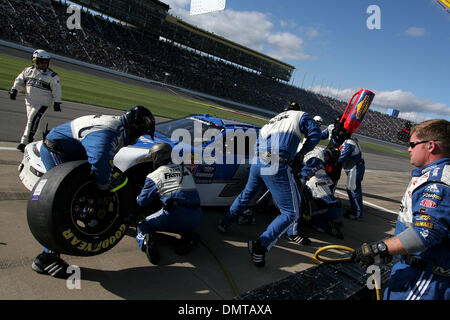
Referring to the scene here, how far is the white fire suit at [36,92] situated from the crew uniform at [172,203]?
348 cm

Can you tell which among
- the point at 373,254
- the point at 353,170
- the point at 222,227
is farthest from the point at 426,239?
the point at 353,170

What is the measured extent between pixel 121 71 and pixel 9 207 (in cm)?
3974

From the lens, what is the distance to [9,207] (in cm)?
350

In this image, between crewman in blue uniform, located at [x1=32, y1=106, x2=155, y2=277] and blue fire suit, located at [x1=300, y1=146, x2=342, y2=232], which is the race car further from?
blue fire suit, located at [x1=300, y1=146, x2=342, y2=232]

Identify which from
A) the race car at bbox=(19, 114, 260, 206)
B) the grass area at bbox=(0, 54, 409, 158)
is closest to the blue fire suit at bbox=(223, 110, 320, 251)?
the race car at bbox=(19, 114, 260, 206)

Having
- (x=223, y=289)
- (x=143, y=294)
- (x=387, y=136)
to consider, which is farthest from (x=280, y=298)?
(x=387, y=136)

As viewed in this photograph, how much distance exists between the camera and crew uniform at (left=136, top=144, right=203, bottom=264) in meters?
3.36

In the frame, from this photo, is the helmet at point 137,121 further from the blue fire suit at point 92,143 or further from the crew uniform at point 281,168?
the crew uniform at point 281,168

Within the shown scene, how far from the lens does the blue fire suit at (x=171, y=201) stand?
3.36 metres

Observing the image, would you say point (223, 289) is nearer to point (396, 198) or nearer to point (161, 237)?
point (161, 237)

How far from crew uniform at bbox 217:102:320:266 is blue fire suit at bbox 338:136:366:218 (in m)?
2.36

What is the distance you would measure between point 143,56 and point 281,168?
4823 centimetres

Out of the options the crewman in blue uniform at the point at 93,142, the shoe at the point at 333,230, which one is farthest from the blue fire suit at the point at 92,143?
the shoe at the point at 333,230

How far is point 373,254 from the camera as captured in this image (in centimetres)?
196
